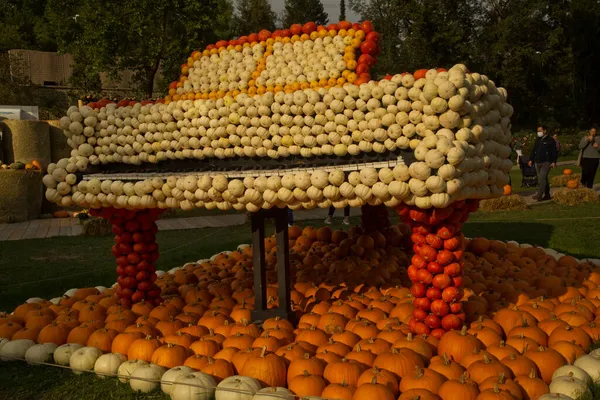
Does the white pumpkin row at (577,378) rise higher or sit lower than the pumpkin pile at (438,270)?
lower


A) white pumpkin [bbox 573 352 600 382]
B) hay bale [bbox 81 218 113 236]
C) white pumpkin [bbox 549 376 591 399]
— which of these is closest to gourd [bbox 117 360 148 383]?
white pumpkin [bbox 549 376 591 399]

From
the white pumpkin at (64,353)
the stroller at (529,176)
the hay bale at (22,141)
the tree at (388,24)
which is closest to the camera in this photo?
the white pumpkin at (64,353)

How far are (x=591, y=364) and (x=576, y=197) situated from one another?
432 inches

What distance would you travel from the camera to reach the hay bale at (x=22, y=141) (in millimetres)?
17125

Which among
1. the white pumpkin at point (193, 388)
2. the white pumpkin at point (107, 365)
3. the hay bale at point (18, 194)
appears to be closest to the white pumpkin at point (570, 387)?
the white pumpkin at point (193, 388)

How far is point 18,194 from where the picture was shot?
50.6 ft

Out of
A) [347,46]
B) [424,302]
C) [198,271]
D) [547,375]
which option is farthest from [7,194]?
[547,375]

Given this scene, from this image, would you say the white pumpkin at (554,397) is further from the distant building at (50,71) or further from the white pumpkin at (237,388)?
the distant building at (50,71)

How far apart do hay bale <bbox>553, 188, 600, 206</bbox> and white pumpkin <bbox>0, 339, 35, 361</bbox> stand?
1268cm

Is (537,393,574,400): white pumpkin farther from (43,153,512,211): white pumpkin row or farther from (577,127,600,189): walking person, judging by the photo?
(577,127,600,189): walking person

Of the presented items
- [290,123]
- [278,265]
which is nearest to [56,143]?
[278,265]

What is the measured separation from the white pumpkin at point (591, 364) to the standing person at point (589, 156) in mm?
12899

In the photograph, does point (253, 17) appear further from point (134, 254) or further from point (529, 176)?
point (134, 254)

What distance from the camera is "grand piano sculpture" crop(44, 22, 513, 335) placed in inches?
174
